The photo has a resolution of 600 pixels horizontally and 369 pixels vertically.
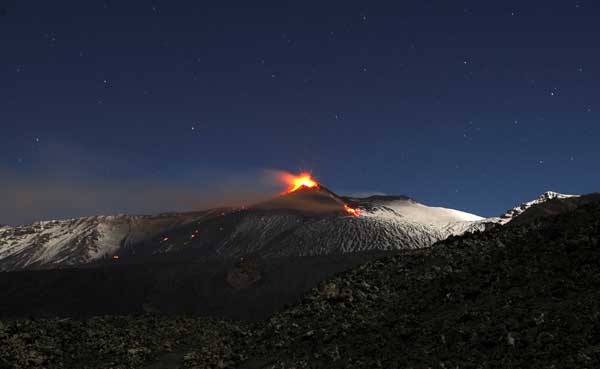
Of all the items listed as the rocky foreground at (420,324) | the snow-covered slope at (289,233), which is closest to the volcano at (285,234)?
the snow-covered slope at (289,233)

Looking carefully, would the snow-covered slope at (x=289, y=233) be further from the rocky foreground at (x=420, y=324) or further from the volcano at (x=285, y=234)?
the rocky foreground at (x=420, y=324)

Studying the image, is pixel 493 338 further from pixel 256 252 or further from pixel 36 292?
pixel 256 252

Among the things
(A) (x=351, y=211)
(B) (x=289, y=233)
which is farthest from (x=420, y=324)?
(A) (x=351, y=211)

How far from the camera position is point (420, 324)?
40.3 ft

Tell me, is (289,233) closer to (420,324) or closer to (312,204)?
(312,204)

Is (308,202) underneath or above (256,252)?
above

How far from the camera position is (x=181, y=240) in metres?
169

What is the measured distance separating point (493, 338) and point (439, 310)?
2.77 m

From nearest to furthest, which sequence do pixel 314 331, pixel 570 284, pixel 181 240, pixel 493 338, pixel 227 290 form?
pixel 493 338 < pixel 570 284 < pixel 314 331 < pixel 227 290 < pixel 181 240

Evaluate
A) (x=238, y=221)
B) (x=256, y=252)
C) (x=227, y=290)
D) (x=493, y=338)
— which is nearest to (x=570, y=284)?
(x=493, y=338)

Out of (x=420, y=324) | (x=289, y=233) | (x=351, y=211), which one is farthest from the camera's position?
(x=351, y=211)

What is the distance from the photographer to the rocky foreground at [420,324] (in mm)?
9930

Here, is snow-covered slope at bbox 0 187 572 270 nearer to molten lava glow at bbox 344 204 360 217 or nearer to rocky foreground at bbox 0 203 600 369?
molten lava glow at bbox 344 204 360 217

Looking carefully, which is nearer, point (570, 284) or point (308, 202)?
point (570, 284)
